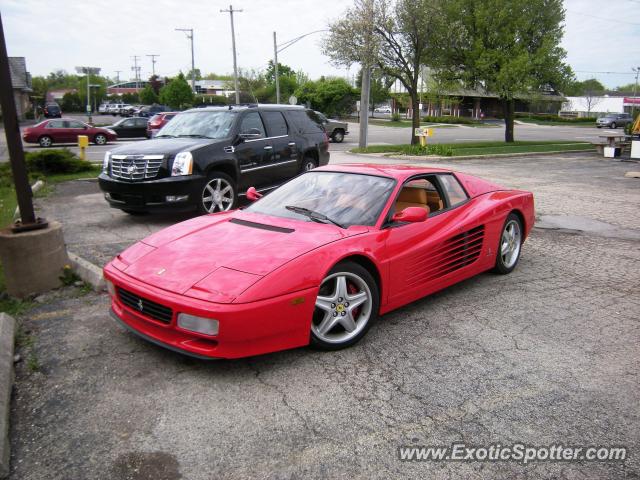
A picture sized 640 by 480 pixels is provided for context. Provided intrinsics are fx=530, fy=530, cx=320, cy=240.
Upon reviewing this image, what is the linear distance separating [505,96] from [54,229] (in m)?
23.0

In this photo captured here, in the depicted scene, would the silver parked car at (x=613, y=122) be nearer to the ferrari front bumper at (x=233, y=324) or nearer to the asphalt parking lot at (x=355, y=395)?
the asphalt parking lot at (x=355, y=395)

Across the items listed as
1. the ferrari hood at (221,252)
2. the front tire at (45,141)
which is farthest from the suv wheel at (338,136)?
the ferrari hood at (221,252)

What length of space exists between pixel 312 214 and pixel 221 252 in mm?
922

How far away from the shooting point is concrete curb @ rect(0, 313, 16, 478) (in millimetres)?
2596

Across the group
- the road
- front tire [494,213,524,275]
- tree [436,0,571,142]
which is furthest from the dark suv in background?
tree [436,0,571,142]

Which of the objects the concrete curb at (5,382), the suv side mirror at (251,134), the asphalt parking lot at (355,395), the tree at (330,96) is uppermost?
the tree at (330,96)

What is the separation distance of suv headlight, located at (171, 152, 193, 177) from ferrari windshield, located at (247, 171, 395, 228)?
3071 mm

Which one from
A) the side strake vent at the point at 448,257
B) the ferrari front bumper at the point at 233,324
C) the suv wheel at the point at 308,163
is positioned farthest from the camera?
the suv wheel at the point at 308,163

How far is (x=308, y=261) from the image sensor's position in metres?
3.59

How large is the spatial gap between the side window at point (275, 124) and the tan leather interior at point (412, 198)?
481 cm

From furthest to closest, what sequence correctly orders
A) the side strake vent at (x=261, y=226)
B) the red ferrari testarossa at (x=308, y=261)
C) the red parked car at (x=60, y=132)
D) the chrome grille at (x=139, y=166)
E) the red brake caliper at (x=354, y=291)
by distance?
1. the red parked car at (x=60, y=132)
2. the chrome grille at (x=139, y=166)
3. the side strake vent at (x=261, y=226)
4. the red brake caliper at (x=354, y=291)
5. the red ferrari testarossa at (x=308, y=261)

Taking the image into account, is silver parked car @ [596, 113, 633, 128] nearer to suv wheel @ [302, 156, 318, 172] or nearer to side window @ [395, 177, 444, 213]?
suv wheel @ [302, 156, 318, 172]

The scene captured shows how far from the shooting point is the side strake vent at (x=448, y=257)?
14.4ft

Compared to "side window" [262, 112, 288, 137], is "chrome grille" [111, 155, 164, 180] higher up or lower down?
lower down
